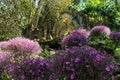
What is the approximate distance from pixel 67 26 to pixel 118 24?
608 cm

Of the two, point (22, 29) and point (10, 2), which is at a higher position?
point (10, 2)

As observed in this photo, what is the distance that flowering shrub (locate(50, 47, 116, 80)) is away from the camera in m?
4.73

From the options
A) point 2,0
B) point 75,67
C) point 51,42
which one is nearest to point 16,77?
point 75,67

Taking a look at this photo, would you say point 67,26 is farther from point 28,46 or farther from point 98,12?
point 28,46

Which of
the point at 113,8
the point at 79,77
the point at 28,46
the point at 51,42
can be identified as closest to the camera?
the point at 79,77

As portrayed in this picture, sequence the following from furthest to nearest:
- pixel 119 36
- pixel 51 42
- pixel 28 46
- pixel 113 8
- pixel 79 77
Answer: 1. pixel 113 8
2. pixel 51 42
3. pixel 119 36
4. pixel 28 46
5. pixel 79 77

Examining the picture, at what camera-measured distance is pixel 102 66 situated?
477cm

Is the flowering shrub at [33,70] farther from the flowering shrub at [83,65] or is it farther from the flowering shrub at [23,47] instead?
the flowering shrub at [23,47]

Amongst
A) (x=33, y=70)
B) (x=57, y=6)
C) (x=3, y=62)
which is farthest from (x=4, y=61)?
(x=57, y=6)

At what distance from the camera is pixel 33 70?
534cm

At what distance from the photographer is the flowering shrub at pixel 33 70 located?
17.5ft

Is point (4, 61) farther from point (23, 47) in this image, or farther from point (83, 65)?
point (23, 47)

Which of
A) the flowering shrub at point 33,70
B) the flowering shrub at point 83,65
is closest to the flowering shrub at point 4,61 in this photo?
the flowering shrub at point 33,70

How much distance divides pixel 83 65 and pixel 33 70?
96cm
